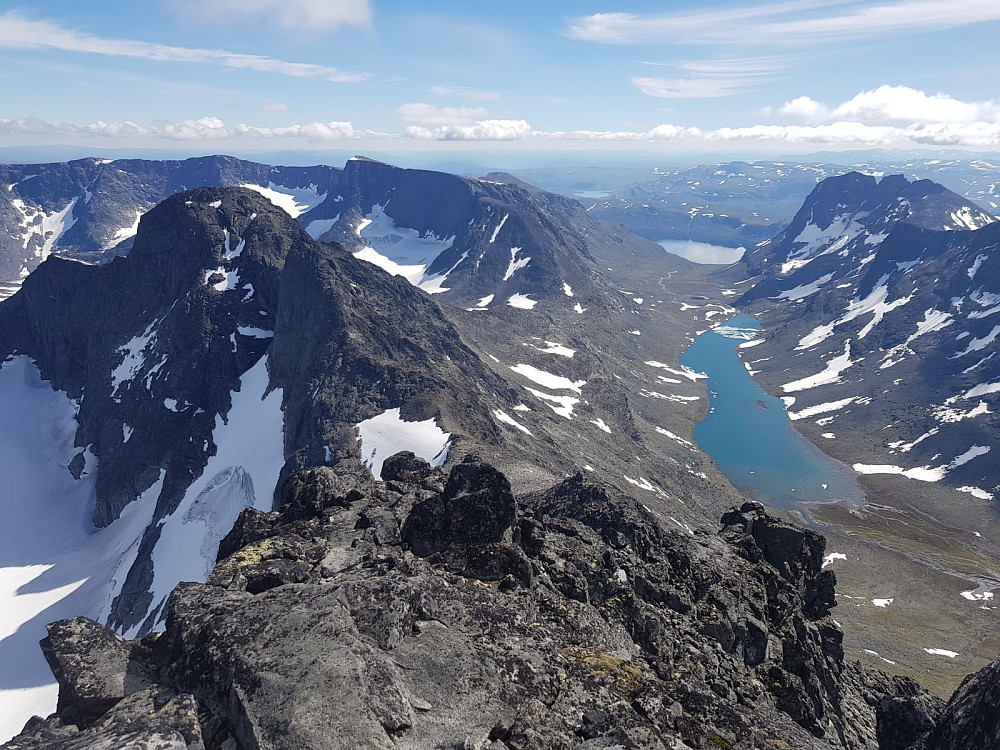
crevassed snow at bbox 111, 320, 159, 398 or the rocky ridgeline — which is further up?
the rocky ridgeline

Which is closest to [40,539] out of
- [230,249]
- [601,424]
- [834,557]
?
[230,249]

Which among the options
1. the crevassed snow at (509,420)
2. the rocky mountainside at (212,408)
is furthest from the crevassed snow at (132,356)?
the crevassed snow at (509,420)

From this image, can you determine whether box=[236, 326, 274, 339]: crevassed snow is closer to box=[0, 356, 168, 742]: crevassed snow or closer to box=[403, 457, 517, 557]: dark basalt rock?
box=[0, 356, 168, 742]: crevassed snow

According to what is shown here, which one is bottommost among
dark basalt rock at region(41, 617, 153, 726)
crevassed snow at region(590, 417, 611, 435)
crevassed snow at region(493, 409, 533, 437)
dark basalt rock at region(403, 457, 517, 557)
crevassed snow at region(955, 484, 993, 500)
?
crevassed snow at region(955, 484, 993, 500)

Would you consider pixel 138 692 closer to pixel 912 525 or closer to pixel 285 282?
pixel 285 282

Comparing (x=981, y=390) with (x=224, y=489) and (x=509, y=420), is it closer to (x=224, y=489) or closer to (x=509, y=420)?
(x=509, y=420)

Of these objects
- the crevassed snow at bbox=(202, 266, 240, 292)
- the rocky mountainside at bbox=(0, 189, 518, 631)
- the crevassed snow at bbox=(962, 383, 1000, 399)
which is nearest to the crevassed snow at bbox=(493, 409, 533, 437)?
the rocky mountainside at bbox=(0, 189, 518, 631)

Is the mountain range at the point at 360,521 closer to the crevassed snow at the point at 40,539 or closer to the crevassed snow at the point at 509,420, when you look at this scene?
the crevassed snow at the point at 40,539

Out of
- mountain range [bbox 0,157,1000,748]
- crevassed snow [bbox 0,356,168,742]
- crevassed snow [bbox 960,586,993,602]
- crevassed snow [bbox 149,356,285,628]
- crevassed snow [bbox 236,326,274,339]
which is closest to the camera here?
mountain range [bbox 0,157,1000,748]

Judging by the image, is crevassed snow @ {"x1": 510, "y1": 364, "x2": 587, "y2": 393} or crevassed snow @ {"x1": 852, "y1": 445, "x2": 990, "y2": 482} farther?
crevassed snow @ {"x1": 510, "y1": 364, "x2": 587, "y2": 393}

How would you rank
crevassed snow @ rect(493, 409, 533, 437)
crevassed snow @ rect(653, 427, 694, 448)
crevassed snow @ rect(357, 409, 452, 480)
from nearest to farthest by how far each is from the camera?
crevassed snow @ rect(357, 409, 452, 480)
crevassed snow @ rect(493, 409, 533, 437)
crevassed snow @ rect(653, 427, 694, 448)
